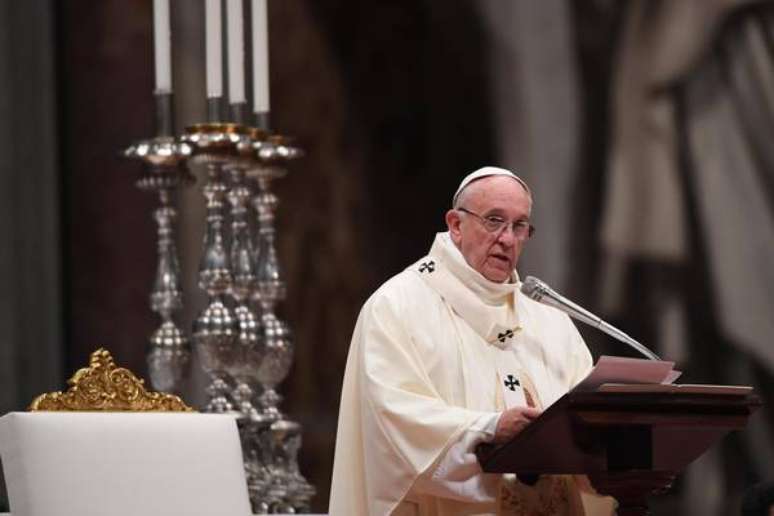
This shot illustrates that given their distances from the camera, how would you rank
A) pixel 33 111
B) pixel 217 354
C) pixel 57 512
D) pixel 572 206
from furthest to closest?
pixel 572 206
pixel 33 111
pixel 217 354
pixel 57 512

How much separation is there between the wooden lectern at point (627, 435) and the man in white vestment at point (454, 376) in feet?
0.63

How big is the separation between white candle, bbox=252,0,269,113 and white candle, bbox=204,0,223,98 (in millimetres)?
131

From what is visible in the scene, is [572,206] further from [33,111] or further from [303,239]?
[33,111]

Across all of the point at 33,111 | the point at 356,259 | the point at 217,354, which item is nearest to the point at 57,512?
the point at 217,354

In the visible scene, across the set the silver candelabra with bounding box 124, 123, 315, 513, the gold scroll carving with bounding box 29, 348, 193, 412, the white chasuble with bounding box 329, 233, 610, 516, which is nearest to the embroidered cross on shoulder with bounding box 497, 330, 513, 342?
the white chasuble with bounding box 329, 233, 610, 516

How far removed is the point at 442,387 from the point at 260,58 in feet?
5.50

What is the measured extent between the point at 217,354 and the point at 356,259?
3161 mm

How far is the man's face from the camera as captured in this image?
4.65m

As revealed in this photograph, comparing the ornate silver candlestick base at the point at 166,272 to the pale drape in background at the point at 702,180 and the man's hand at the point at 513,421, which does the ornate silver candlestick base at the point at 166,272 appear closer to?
the man's hand at the point at 513,421

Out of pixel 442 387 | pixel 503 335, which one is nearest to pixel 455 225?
pixel 503 335

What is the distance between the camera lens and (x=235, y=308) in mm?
5902

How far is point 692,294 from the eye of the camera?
8.47 meters

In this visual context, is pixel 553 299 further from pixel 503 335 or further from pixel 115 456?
pixel 115 456

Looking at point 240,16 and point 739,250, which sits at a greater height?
point 240,16
